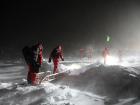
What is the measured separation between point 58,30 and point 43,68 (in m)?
34.1

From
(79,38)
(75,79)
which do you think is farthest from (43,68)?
(79,38)

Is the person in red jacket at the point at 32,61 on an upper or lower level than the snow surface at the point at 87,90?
upper

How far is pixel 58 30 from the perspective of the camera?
5016 centimetres

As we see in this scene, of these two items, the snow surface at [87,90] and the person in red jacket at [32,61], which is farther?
the person in red jacket at [32,61]

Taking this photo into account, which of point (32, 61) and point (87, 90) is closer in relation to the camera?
point (87, 90)

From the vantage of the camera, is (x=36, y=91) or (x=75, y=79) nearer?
(x=36, y=91)

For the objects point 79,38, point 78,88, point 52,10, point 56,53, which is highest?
point 52,10

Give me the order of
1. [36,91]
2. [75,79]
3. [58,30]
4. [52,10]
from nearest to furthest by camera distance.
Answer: [36,91]
[75,79]
[58,30]
[52,10]

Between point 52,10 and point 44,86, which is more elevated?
point 52,10

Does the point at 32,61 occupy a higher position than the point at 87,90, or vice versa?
the point at 32,61

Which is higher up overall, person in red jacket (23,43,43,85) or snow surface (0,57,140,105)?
person in red jacket (23,43,43,85)

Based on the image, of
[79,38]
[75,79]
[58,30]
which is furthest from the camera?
[58,30]

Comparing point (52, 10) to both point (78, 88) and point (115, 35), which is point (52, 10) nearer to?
point (115, 35)

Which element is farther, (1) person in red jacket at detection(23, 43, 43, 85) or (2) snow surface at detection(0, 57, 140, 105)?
(1) person in red jacket at detection(23, 43, 43, 85)
